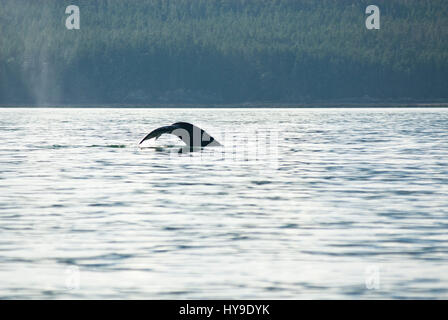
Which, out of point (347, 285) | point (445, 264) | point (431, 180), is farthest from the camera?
point (431, 180)

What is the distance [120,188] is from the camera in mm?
24094

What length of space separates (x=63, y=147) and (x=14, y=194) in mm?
20013

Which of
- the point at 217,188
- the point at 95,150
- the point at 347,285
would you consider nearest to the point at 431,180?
the point at 217,188

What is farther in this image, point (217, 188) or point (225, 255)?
point (217, 188)

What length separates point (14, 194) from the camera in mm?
22891

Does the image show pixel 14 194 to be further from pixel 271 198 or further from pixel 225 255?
pixel 225 255

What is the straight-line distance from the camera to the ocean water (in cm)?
1259

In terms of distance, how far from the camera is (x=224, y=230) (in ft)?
55.4

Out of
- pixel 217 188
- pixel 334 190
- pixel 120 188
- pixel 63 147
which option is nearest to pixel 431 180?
pixel 334 190

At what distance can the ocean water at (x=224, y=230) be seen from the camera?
12.6 metres

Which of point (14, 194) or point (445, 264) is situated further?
point (14, 194)
